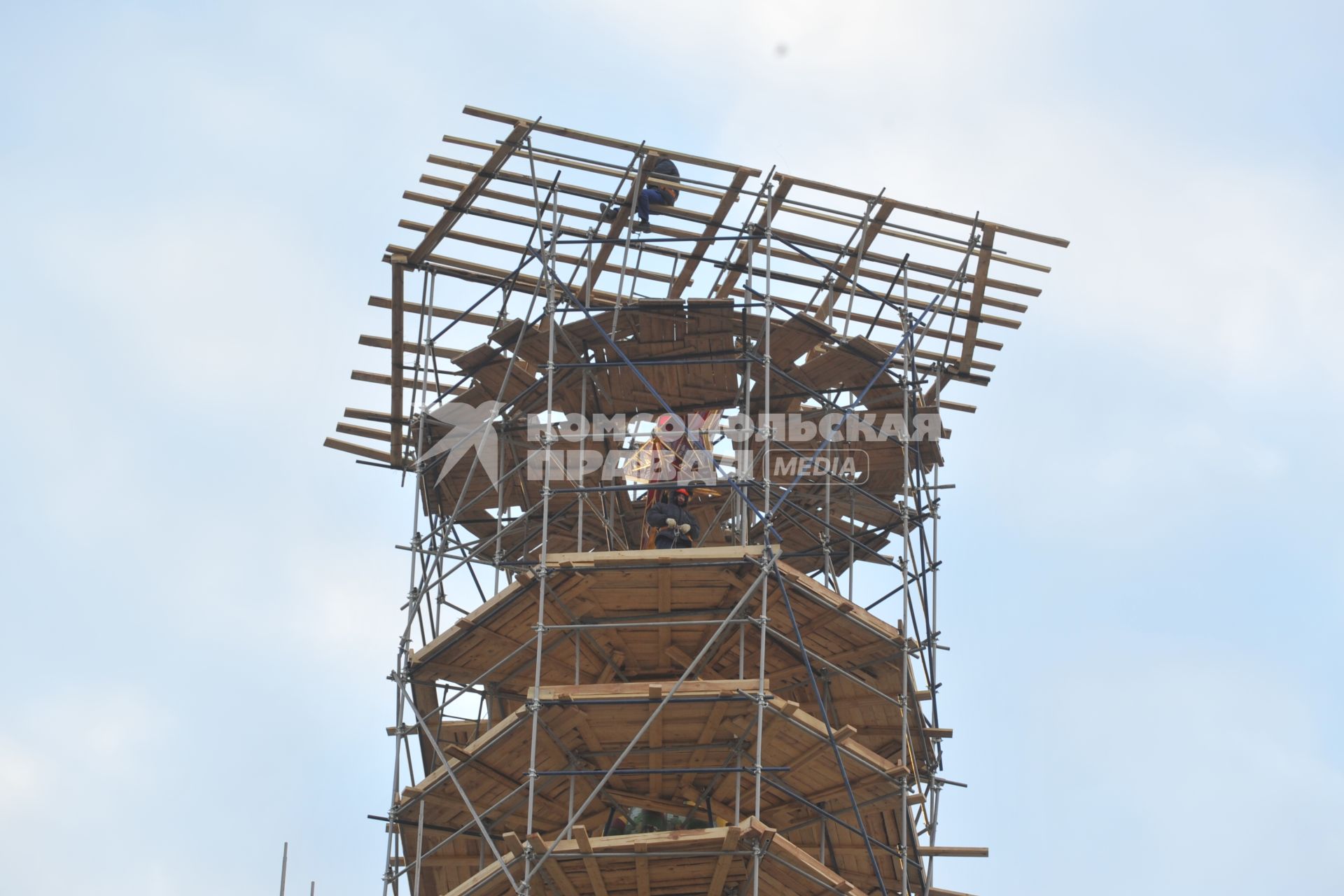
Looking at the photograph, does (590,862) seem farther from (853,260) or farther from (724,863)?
(853,260)

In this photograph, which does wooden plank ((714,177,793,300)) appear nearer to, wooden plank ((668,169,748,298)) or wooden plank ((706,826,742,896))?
wooden plank ((668,169,748,298))

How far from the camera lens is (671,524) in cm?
3516

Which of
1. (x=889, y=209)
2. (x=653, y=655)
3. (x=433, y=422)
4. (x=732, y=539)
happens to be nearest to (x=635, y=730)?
(x=653, y=655)

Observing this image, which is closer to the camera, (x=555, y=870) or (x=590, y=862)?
(x=590, y=862)

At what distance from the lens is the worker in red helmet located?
35.1 metres

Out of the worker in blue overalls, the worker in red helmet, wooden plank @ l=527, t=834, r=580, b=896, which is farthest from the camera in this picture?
the worker in blue overalls

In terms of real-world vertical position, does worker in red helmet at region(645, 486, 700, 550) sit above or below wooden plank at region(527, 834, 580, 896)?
above

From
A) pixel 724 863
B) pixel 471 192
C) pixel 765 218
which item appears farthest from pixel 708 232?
Result: pixel 724 863

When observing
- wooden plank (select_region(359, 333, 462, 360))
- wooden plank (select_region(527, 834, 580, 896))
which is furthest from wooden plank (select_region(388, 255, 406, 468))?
wooden plank (select_region(527, 834, 580, 896))

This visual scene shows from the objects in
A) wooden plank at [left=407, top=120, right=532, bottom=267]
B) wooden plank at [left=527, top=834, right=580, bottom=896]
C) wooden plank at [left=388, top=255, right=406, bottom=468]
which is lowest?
wooden plank at [left=527, top=834, right=580, bottom=896]

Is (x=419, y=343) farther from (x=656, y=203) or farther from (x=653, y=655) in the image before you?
(x=653, y=655)

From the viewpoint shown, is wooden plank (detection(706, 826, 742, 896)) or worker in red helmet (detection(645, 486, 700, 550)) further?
worker in red helmet (detection(645, 486, 700, 550))

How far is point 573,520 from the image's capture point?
39.5 meters


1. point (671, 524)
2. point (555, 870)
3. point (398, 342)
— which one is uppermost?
point (398, 342)
